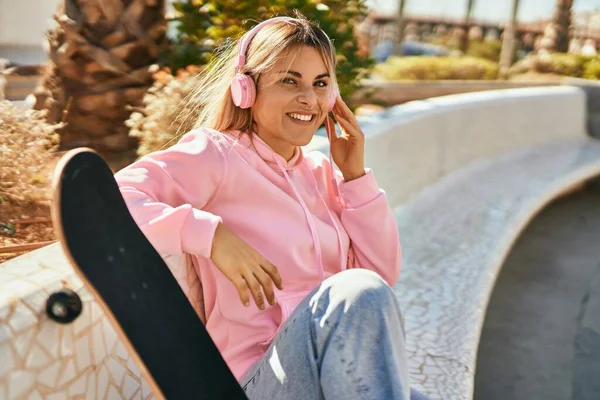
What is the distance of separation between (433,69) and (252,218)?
484 inches

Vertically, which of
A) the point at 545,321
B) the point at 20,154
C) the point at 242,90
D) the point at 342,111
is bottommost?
the point at 545,321

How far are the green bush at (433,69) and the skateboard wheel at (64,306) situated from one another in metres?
11.7

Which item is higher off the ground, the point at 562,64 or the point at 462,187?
the point at 462,187

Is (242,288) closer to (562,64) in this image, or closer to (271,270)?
(271,270)

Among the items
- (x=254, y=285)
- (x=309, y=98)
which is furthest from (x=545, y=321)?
(x=254, y=285)

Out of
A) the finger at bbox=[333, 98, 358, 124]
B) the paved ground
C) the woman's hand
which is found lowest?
the paved ground

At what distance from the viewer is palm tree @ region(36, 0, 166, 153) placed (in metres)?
4.54

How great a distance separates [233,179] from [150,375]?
696 millimetres

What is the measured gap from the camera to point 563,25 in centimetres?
1873

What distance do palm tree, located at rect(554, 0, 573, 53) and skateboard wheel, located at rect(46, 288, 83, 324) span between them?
19.2 meters

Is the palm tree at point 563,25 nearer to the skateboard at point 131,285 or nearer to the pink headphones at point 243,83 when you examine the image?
the pink headphones at point 243,83

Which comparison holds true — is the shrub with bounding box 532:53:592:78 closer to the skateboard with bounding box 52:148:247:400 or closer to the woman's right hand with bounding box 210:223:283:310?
the woman's right hand with bounding box 210:223:283:310

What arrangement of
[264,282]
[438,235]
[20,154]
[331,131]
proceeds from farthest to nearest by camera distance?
1. [438,235]
2. [20,154]
3. [331,131]
4. [264,282]

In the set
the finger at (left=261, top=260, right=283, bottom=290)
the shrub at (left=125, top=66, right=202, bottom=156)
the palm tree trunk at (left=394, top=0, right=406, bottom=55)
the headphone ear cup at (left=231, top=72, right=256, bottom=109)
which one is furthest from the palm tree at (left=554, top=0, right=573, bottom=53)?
the finger at (left=261, top=260, right=283, bottom=290)
